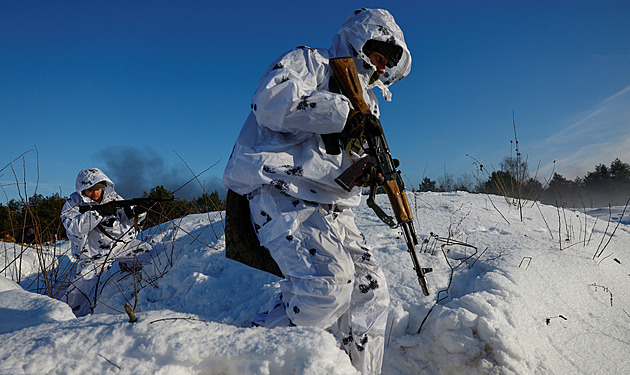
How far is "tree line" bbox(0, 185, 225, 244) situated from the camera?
315cm

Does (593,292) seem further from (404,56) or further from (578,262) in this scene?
(404,56)

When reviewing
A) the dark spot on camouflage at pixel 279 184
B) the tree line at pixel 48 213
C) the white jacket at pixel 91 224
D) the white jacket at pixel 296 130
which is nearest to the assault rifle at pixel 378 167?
the white jacket at pixel 296 130

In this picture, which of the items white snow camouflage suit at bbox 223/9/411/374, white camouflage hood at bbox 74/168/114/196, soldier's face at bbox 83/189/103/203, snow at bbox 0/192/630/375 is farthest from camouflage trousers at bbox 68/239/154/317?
white snow camouflage suit at bbox 223/9/411/374

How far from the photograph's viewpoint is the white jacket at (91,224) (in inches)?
164

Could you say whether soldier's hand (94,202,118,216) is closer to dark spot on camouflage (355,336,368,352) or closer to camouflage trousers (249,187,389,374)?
camouflage trousers (249,187,389,374)

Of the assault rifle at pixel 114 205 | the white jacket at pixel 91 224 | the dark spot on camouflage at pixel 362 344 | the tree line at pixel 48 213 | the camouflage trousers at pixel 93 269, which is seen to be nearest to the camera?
the dark spot on camouflage at pixel 362 344

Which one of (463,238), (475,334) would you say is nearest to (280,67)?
(475,334)

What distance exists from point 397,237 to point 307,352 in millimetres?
2580

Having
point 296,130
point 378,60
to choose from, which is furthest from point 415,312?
point 378,60

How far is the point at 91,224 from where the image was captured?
13.8ft

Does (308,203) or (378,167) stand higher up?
(378,167)

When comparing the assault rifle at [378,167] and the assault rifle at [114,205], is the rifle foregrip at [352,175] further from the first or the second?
the assault rifle at [114,205]

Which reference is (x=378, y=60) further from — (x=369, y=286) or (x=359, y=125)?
(x=369, y=286)

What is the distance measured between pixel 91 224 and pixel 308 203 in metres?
3.46
